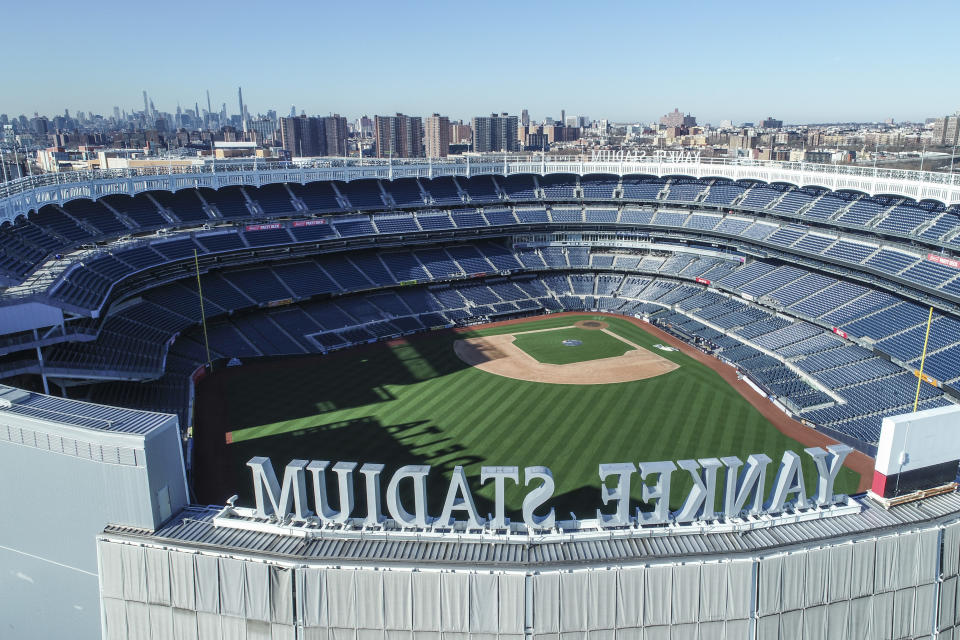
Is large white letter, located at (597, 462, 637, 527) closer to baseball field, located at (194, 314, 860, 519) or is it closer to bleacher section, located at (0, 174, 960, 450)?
baseball field, located at (194, 314, 860, 519)

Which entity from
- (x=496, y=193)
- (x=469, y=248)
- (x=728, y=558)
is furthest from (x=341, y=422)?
(x=496, y=193)

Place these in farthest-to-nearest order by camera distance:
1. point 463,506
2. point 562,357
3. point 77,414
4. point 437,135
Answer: point 437,135
point 562,357
point 463,506
point 77,414

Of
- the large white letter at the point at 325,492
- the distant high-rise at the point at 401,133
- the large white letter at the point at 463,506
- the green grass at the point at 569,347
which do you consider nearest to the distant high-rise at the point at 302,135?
the distant high-rise at the point at 401,133

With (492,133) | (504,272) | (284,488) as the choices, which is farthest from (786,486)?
(492,133)

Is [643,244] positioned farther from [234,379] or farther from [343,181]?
[234,379]

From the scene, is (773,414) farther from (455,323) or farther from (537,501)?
(455,323)

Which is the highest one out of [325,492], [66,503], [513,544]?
[66,503]

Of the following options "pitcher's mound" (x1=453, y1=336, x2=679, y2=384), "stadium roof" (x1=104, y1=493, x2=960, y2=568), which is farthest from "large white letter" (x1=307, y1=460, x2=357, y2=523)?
"pitcher's mound" (x1=453, y1=336, x2=679, y2=384)
